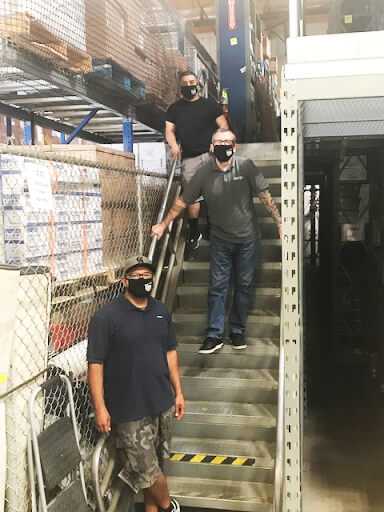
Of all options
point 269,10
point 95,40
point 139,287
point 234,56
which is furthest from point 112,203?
point 269,10

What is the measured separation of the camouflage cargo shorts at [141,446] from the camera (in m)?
3.12

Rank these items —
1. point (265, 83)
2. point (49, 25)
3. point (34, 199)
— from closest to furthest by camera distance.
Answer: point (34, 199)
point (49, 25)
point (265, 83)

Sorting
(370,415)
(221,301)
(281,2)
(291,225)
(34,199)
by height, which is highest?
(281,2)

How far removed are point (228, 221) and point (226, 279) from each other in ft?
1.59

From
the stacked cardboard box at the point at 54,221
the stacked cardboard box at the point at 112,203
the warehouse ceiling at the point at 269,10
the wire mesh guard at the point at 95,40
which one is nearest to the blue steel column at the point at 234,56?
the wire mesh guard at the point at 95,40

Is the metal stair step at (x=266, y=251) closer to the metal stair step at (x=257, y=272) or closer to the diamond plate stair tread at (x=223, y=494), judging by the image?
the metal stair step at (x=257, y=272)

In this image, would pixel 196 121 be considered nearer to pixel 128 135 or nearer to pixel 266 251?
pixel 128 135

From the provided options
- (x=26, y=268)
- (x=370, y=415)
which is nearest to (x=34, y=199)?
Answer: (x=26, y=268)

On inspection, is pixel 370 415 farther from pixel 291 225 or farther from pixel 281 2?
pixel 281 2

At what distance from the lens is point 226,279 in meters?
4.31

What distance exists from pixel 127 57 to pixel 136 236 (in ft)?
5.29

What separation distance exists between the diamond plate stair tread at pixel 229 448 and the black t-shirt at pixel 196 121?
2.66 metres

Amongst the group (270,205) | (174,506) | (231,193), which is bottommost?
(174,506)

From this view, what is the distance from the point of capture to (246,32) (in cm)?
726
